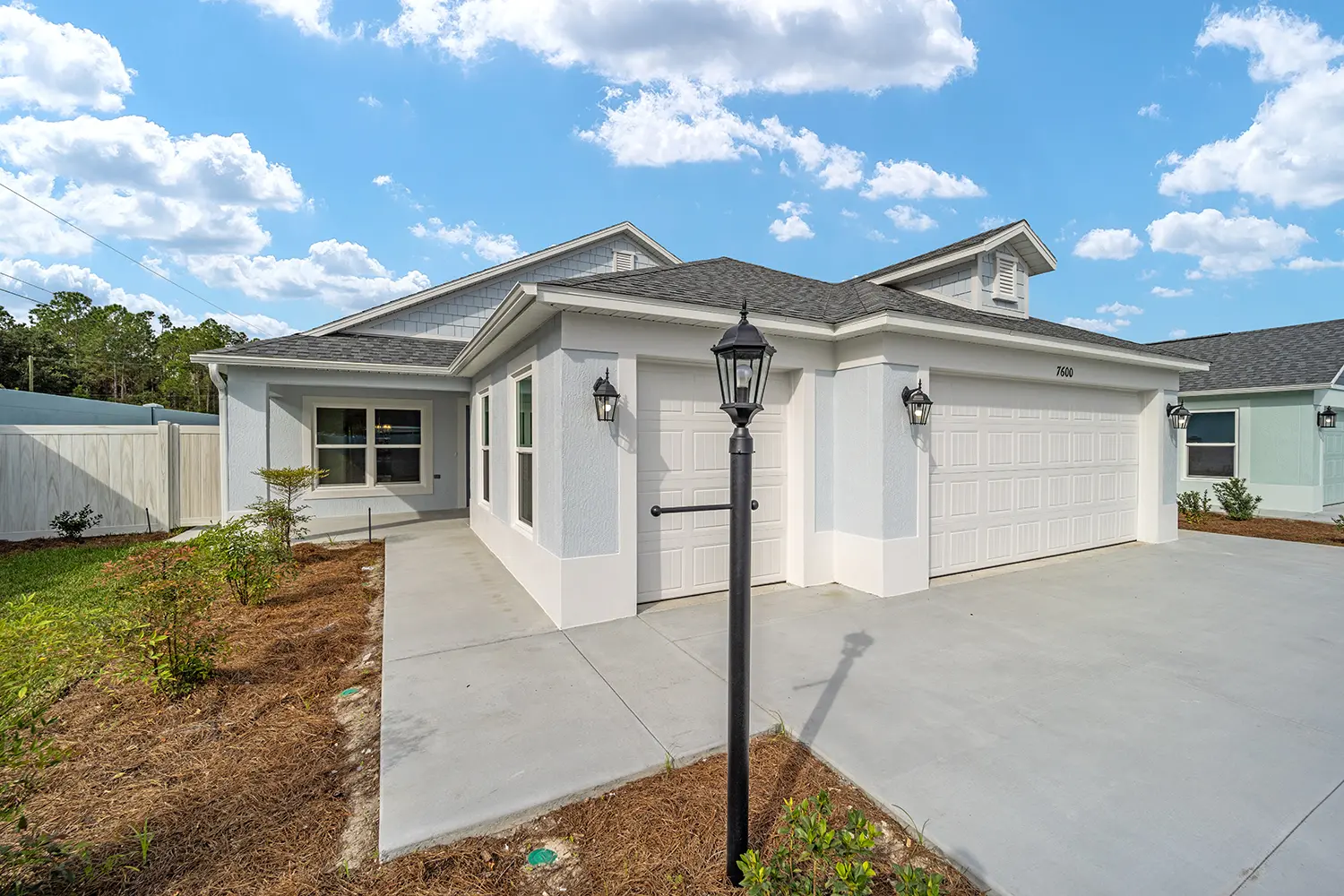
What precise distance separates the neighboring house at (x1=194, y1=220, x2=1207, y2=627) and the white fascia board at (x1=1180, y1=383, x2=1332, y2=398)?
4.96m

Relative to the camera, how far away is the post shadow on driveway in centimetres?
237

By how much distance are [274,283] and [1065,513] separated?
37.1 meters

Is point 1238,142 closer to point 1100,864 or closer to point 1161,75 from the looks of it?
point 1161,75

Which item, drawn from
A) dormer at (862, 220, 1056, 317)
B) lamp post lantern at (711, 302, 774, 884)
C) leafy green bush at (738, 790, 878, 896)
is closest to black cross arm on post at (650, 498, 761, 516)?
lamp post lantern at (711, 302, 774, 884)

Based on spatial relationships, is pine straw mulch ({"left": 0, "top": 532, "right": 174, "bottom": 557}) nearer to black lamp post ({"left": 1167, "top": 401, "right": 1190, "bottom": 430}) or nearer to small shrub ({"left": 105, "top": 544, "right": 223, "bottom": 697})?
small shrub ({"left": 105, "top": 544, "right": 223, "bottom": 697})

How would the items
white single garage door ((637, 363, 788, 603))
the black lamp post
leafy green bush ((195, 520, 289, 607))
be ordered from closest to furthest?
leafy green bush ((195, 520, 289, 607)) < white single garage door ((637, 363, 788, 603)) < the black lamp post

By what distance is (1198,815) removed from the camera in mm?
2373

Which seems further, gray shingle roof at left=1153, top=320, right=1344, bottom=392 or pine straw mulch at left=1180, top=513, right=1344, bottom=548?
gray shingle roof at left=1153, top=320, right=1344, bottom=392

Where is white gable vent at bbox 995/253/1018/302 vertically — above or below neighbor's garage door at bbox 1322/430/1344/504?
above

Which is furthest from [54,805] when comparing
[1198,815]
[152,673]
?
[1198,815]

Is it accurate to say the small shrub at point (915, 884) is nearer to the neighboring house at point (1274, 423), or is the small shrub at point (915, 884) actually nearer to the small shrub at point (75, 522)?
the small shrub at point (75, 522)

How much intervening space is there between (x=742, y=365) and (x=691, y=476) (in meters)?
3.40

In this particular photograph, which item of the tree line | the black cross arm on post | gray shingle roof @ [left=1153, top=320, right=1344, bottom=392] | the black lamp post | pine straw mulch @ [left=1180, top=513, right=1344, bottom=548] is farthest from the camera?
the tree line

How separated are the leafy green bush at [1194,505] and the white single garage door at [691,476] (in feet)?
33.9
